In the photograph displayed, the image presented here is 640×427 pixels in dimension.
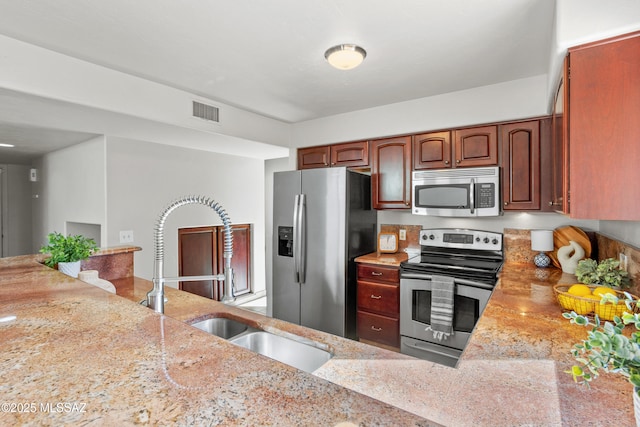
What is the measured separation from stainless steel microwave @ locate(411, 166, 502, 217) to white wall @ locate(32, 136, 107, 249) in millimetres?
3069

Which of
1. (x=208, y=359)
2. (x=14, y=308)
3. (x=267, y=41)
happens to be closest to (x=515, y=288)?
(x=208, y=359)

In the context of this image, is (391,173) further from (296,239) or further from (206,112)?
(206,112)

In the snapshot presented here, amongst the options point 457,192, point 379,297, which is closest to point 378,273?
point 379,297

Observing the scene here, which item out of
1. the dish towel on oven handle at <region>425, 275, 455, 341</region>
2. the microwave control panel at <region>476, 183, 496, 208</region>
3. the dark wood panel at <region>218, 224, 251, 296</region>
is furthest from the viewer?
the dark wood panel at <region>218, 224, 251, 296</region>

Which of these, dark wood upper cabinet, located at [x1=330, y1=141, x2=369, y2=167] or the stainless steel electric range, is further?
dark wood upper cabinet, located at [x1=330, y1=141, x2=369, y2=167]

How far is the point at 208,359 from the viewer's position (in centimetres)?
68

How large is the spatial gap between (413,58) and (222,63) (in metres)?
1.31

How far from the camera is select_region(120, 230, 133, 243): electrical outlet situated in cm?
332

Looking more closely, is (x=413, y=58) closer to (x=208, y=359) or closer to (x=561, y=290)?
(x=561, y=290)

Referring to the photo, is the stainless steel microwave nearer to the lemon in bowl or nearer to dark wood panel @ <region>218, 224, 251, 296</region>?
the lemon in bowl

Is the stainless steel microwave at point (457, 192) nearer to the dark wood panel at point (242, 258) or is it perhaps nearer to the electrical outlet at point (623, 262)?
the electrical outlet at point (623, 262)

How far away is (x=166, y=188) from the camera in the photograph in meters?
3.73

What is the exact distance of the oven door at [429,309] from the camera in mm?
2432

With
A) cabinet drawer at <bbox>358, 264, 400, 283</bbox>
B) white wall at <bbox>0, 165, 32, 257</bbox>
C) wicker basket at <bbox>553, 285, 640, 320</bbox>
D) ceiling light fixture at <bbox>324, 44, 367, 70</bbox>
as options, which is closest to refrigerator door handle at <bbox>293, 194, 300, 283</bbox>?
cabinet drawer at <bbox>358, 264, 400, 283</bbox>
